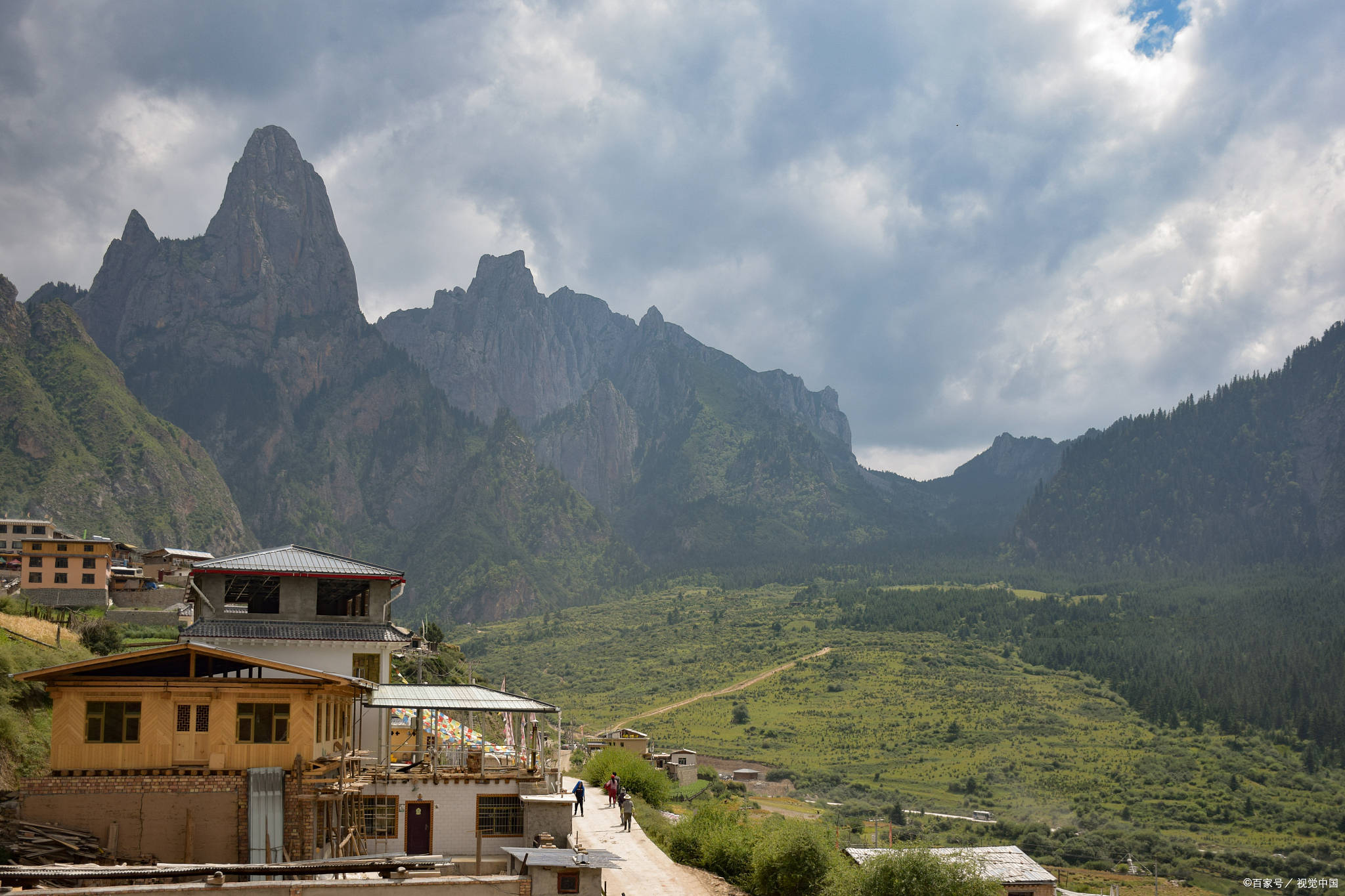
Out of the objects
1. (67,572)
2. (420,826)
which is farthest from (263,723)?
(67,572)

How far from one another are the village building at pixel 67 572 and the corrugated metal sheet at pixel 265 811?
4702cm

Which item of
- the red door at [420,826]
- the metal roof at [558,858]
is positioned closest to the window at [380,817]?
the red door at [420,826]

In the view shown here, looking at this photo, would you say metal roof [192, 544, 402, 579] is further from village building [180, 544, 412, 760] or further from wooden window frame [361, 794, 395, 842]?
wooden window frame [361, 794, 395, 842]

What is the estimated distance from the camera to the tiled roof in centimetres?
2958

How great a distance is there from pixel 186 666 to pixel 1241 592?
530ft

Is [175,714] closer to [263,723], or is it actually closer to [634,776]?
[263,723]

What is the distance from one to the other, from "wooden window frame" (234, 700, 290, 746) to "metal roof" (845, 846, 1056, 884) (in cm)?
1823

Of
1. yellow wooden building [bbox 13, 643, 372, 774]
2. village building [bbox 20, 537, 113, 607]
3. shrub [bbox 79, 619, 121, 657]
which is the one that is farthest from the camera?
village building [bbox 20, 537, 113, 607]

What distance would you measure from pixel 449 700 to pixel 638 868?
7.38m

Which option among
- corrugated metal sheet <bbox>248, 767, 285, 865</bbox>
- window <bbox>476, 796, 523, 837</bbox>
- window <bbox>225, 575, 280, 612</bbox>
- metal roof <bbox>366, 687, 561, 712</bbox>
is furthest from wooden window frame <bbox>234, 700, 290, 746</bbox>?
window <bbox>225, 575, 280, 612</bbox>

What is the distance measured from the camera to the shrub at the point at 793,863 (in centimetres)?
2873

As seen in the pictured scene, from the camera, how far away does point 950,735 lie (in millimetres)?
89125

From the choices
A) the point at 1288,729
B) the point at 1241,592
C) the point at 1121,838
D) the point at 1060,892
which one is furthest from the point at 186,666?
the point at 1241,592

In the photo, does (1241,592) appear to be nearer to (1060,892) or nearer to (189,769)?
(1060,892)
